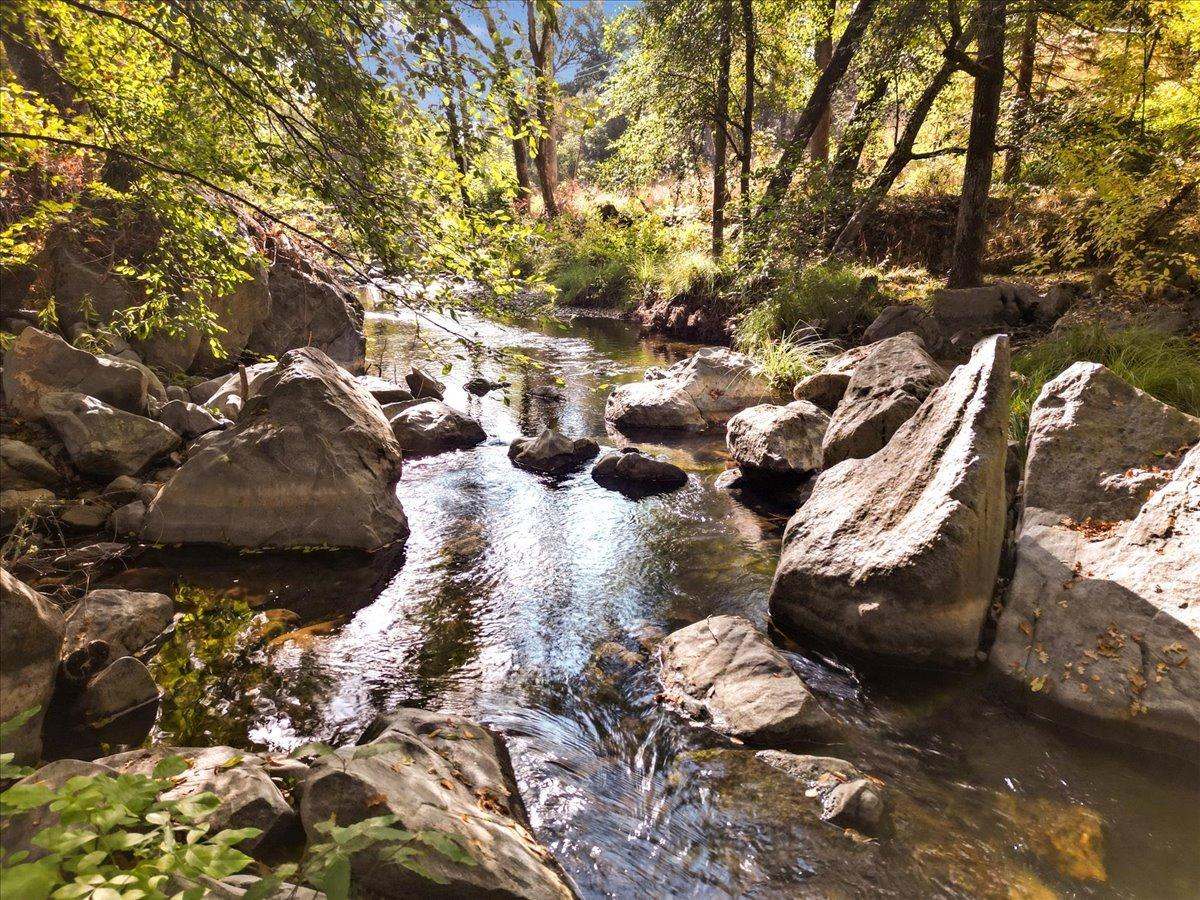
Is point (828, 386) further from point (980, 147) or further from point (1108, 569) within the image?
point (1108, 569)

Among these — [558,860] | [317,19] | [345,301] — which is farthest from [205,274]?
[345,301]

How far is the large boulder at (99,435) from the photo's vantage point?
6.27 meters

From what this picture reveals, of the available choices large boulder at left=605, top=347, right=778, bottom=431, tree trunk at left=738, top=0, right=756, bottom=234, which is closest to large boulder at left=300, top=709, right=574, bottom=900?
large boulder at left=605, top=347, right=778, bottom=431

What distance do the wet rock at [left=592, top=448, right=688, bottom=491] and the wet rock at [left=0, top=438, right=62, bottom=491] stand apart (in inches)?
216

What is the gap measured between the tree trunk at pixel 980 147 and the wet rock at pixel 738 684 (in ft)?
27.6

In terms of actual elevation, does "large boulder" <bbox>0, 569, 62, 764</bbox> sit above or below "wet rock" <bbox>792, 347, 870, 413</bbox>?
below

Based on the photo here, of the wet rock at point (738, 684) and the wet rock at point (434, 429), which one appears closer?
the wet rock at point (738, 684)

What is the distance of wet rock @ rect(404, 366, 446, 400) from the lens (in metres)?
10.6

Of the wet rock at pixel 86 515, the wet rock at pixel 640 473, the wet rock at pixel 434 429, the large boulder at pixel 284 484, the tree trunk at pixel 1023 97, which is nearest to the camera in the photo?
the wet rock at pixel 86 515

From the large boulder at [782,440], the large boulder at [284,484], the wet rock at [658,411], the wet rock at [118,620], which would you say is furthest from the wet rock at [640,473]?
the wet rock at [118,620]

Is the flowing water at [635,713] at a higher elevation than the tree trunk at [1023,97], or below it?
below

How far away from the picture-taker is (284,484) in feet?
19.7

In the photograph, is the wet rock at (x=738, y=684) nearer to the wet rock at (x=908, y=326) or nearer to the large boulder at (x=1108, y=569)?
the large boulder at (x=1108, y=569)

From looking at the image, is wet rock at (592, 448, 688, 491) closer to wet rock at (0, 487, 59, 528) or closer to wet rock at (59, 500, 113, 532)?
wet rock at (59, 500, 113, 532)
